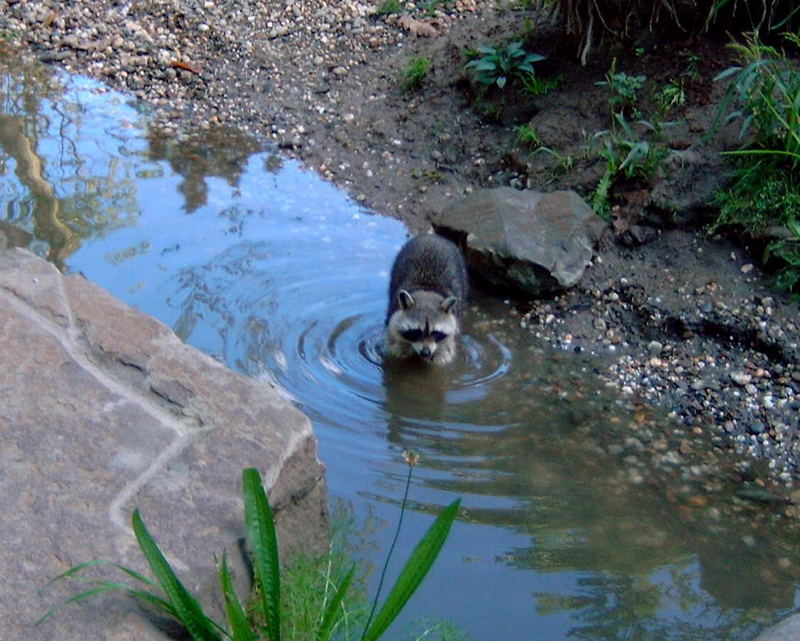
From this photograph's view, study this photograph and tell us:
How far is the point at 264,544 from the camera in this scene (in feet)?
10.0

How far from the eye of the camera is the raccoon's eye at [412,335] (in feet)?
18.7

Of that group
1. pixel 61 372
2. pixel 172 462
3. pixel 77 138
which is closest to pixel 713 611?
pixel 172 462

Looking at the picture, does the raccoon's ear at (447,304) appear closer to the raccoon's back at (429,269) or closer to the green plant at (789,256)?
the raccoon's back at (429,269)

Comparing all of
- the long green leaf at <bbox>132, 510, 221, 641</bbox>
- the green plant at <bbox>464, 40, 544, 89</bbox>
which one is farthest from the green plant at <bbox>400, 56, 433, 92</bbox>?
the long green leaf at <bbox>132, 510, 221, 641</bbox>

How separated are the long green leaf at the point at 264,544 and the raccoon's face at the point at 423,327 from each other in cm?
268

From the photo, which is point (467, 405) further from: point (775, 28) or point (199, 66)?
point (199, 66)

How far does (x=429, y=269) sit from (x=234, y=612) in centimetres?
370

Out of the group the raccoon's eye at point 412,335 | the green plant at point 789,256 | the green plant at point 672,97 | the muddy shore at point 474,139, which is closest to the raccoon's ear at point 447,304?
the raccoon's eye at point 412,335

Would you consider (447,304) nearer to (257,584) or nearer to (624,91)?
(624,91)

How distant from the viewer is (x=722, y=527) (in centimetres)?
438

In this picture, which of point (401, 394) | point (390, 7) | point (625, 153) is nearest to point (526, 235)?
point (625, 153)

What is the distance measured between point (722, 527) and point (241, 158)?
4.99 metres

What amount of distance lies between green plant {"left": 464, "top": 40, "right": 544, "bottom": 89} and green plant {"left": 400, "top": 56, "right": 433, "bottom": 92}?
0.59 m

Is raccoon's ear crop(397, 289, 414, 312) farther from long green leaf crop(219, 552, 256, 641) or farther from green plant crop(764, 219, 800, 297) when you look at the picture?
long green leaf crop(219, 552, 256, 641)
